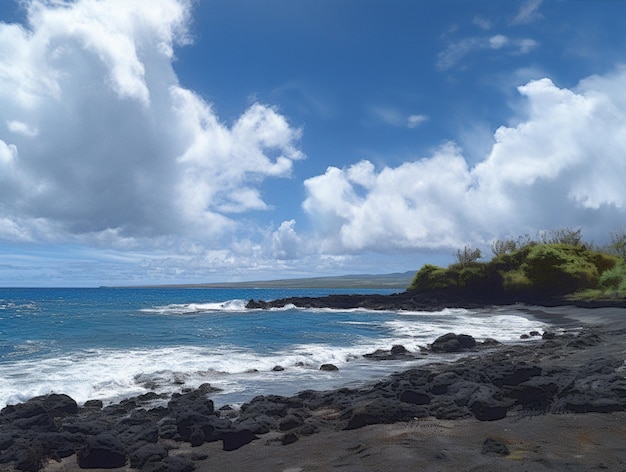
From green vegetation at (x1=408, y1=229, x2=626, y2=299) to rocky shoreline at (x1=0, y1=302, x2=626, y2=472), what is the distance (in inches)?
1774

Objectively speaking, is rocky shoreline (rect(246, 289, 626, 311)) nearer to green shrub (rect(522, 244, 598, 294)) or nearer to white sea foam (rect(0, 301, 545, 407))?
green shrub (rect(522, 244, 598, 294))

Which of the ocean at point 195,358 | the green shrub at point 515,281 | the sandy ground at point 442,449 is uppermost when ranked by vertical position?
the green shrub at point 515,281

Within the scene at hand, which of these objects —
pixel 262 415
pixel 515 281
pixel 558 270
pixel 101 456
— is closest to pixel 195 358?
pixel 262 415

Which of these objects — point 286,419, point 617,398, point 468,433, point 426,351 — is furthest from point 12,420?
point 426,351

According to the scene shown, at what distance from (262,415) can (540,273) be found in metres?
59.2

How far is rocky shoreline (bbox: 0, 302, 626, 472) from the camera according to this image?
29.1ft

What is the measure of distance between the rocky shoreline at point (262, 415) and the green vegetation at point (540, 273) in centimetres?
4507

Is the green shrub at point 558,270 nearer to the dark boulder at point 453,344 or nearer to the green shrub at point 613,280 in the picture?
the green shrub at point 613,280

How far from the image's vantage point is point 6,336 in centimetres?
3081

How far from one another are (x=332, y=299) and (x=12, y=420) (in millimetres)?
61739

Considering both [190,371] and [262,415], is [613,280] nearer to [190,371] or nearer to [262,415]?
[190,371]

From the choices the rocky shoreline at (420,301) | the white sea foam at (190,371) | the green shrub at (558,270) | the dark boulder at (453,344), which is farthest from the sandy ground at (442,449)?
the green shrub at (558,270)

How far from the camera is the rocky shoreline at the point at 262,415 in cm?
886

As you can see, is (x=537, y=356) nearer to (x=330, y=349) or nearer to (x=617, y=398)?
(x=330, y=349)
